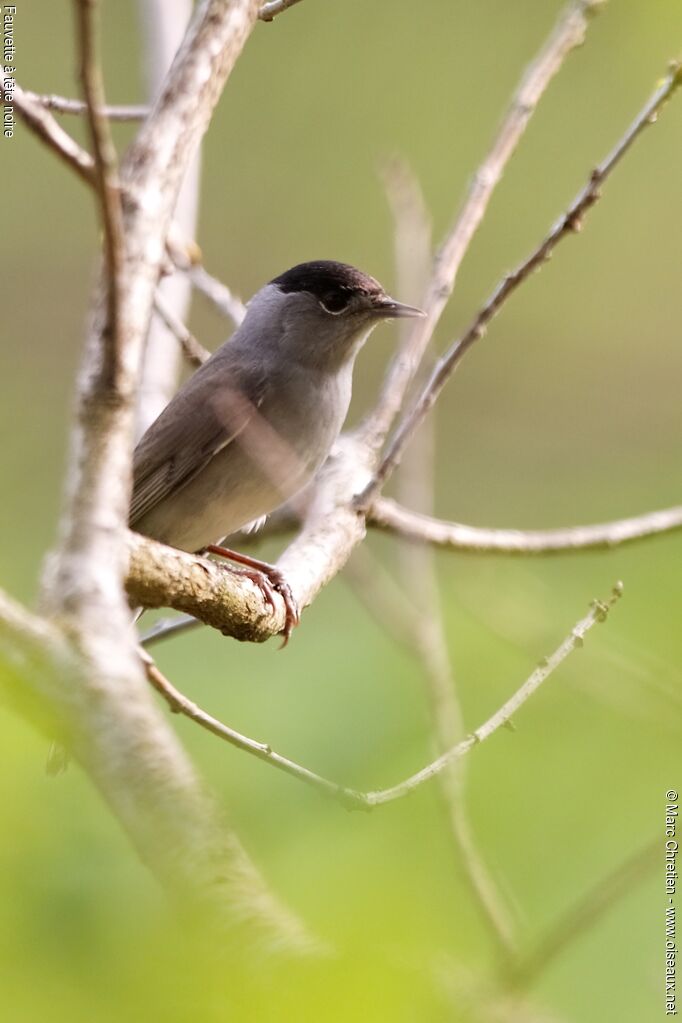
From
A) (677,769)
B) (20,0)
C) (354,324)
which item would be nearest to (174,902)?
(677,769)

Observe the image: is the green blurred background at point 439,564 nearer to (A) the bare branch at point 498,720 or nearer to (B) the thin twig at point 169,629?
(A) the bare branch at point 498,720

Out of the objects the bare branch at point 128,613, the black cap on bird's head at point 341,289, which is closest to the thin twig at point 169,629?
the black cap on bird's head at point 341,289

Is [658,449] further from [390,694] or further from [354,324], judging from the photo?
[390,694]

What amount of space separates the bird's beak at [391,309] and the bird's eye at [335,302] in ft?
0.52

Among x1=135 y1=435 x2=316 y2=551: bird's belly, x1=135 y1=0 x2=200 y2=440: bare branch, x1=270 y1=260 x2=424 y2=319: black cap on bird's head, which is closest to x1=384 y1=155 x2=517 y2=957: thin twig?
x1=270 y1=260 x2=424 y2=319: black cap on bird's head

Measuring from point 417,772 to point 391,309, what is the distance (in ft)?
7.80

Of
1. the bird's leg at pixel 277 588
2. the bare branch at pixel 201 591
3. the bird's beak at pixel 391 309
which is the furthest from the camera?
the bird's beak at pixel 391 309

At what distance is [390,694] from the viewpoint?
3.54 meters

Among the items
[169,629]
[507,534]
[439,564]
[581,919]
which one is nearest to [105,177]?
[581,919]

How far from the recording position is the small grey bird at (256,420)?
3.96 m

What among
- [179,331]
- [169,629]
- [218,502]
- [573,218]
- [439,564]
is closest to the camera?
[573,218]

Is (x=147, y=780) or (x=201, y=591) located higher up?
(x=201, y=591)

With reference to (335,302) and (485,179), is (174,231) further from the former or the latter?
(485,179)

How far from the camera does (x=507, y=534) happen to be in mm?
3668
